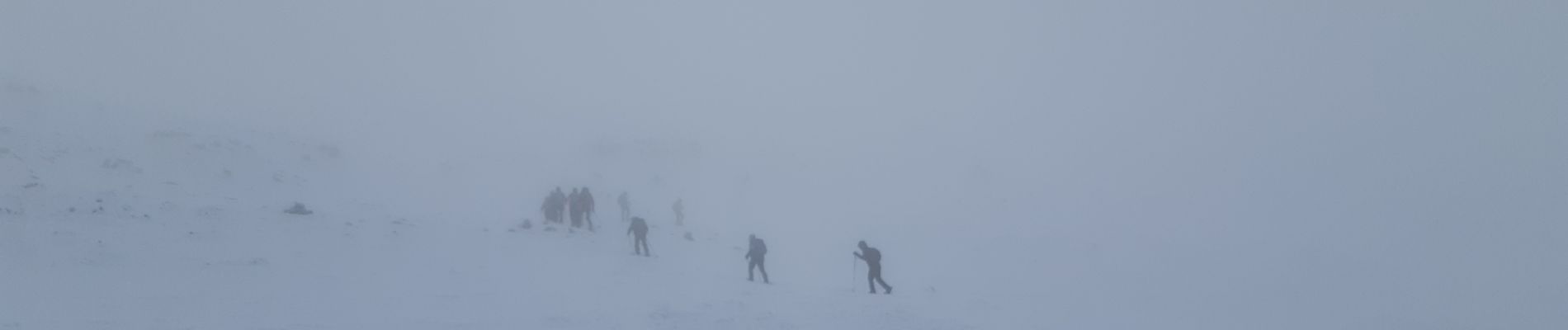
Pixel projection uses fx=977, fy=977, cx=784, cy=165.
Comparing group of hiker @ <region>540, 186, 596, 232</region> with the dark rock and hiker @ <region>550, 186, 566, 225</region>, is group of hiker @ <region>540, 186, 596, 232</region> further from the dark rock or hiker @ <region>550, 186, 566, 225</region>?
the dark rock

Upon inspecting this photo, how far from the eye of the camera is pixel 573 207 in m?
28.2

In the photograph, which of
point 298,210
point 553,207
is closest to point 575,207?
point 553,207

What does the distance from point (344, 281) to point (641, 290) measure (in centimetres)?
507

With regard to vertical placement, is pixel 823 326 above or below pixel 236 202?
below

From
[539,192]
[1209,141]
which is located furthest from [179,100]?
[1209,141]

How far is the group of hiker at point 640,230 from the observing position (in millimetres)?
20172

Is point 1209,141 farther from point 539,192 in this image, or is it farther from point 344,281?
point 344,281

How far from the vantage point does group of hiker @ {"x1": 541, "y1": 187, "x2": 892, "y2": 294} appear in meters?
20.2

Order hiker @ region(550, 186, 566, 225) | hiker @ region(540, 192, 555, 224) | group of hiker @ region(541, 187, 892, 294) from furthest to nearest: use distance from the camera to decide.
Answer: hiker @ region(550, 186, 566, 225), hiker @ region(540, 192, 555, 224), group of hiker @ region(541, 187, 892, 294)

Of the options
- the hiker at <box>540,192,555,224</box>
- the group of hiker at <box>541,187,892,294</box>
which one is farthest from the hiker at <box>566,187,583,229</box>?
the hiker at <box>540,192,555,224</box>

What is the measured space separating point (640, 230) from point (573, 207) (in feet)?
16.0

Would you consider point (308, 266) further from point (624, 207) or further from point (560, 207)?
point (624, 207)

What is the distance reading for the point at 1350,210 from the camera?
6381 cm

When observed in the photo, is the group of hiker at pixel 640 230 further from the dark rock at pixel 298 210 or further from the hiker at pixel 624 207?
the dark rock at pixel 298 210
